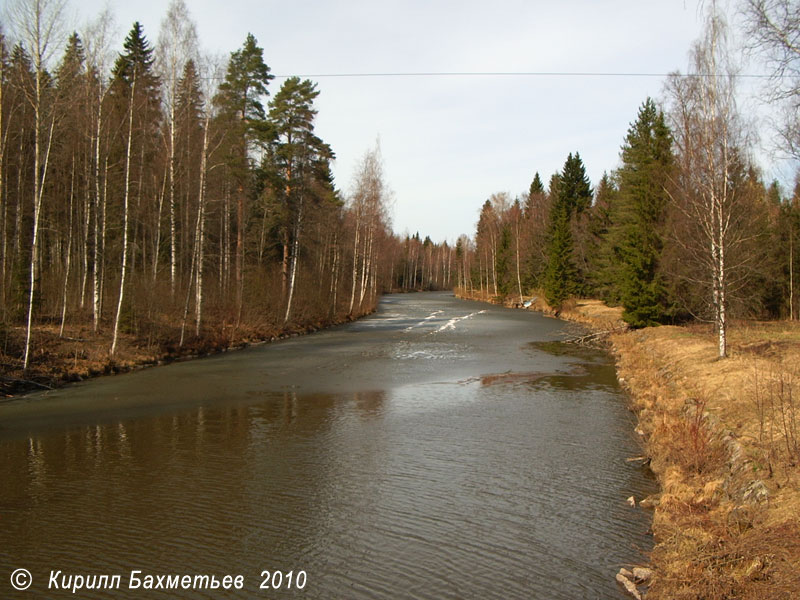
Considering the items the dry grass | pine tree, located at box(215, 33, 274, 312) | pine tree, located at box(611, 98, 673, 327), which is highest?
pine tree, located at box(215, 33, 274, 312)

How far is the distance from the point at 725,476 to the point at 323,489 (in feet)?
17.8

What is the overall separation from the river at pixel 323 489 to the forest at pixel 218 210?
17.6ft

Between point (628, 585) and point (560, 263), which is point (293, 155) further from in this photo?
point (628, 585)

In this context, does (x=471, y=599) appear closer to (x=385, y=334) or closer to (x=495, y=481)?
(x=495, y=481)

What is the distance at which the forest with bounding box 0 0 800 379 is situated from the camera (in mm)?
17031

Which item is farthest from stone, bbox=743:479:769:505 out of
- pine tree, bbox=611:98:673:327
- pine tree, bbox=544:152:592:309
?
pine tree, bbox=544:152:592:309

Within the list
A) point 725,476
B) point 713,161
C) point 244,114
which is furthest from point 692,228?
point 244,114

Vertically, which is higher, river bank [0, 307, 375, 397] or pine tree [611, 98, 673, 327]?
pine tree [611, 98, 673, 327]

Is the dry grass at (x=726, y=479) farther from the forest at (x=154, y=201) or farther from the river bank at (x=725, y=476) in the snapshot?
the forest at (x=154, y=201)

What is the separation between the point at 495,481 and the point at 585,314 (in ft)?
114

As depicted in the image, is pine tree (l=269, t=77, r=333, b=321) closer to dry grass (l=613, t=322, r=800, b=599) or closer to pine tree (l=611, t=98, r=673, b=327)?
pine tree (l=611, t=98, r=673, b=327)

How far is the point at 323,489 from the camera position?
854 centimetres

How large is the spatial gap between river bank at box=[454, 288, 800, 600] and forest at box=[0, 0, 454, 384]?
16.0 meters

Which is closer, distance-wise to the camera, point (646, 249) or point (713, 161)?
point (713, 161)
